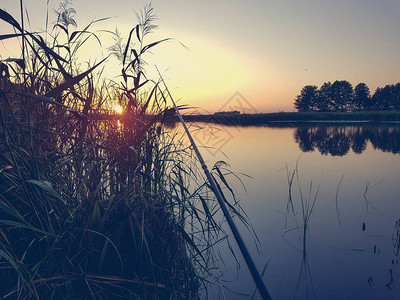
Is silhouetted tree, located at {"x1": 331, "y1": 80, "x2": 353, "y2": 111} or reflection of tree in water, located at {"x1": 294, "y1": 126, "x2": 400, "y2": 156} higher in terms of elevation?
silhouetted tree, located at {"x1": 331, "y1": 80, "x2": 353, "y2": 111}

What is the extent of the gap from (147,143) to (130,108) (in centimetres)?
42

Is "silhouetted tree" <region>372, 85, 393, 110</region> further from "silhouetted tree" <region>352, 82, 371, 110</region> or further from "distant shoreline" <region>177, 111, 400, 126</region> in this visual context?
"distant shoreline" <region>177, 111, 400, 126</region>

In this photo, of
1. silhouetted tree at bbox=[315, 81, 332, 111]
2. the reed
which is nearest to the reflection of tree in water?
the reed

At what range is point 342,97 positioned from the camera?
67562mm

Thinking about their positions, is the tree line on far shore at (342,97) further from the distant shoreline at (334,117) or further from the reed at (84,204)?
the reed at (84,204)

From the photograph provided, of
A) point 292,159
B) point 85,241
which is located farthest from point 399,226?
point 292,159

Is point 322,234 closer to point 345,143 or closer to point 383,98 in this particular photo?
point 345,143

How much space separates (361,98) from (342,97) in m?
4.03

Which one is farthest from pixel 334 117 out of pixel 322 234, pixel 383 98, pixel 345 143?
pixel 322 234

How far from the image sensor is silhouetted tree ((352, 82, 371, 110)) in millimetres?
65062

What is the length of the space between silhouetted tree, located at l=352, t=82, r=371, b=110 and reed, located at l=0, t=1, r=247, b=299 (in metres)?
73.4

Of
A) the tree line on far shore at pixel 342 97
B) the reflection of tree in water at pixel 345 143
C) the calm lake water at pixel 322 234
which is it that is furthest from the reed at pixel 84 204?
the tree line on far shore at pixel 342 97

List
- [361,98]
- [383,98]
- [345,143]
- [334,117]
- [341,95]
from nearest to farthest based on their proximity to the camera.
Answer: [345,143]
[334,117]
[383,98]
[361,98]
[341,95]

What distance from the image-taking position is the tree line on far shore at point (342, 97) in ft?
209
